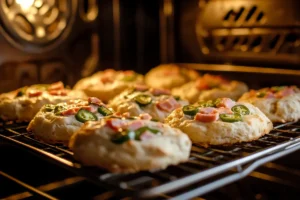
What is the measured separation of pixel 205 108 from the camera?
2490mm

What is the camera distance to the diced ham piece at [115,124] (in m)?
2.00

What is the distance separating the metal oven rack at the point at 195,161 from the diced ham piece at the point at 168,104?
13.6 inches

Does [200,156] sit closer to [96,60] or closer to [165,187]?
[165,187]

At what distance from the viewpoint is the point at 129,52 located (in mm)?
3820

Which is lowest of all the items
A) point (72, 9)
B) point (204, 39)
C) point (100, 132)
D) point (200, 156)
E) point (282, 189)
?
point (282, 189)

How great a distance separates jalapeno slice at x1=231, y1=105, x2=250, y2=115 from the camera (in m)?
2.49

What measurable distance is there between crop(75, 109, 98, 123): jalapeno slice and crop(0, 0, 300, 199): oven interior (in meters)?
0.28

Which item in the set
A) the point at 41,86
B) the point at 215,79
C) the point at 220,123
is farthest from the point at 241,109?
the point at 41,86

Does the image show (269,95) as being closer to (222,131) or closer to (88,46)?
(222,131)

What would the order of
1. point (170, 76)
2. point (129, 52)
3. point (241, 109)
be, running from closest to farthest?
1. point (241, 109)
2. point (170, 76)
3. point (129, 52)

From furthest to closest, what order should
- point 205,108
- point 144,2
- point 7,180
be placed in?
1. point 144,2
2. point 7,180
3. point 205,108

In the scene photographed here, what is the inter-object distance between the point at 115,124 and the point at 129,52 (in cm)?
187

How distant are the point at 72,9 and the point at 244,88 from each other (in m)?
1.26

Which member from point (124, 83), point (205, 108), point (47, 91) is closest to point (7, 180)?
point (47, 91)
